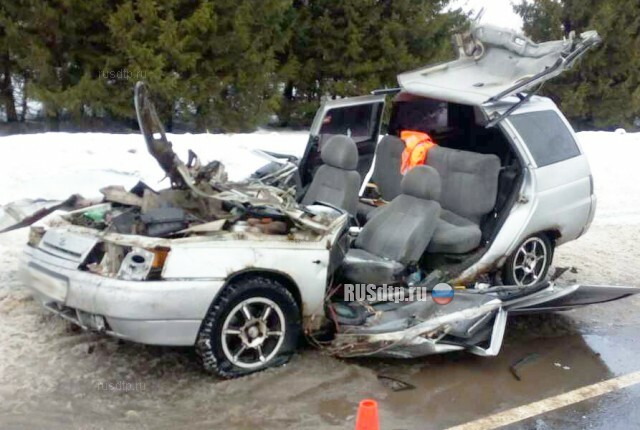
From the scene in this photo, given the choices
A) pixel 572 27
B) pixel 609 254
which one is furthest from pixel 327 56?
pixel 609 254

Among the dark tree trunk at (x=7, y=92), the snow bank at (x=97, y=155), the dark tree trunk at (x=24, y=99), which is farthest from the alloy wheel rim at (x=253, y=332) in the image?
the dark tree trunk at (x=7, y=92)

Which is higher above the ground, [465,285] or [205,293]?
[205,293]

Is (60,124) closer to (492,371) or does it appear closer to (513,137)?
(513,137)

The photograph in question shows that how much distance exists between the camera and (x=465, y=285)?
630cm

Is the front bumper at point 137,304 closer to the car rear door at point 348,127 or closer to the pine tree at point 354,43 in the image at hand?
the car rear door at point 348,127

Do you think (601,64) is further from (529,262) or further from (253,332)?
(253,332)

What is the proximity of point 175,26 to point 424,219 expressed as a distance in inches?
373

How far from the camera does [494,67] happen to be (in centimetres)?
695

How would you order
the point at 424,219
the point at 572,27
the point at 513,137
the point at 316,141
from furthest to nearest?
the point at 572,27, the point at 316,141, the point at 513,137, the point at 424,219

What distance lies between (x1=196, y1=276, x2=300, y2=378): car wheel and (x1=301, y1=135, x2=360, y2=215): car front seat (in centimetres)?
176

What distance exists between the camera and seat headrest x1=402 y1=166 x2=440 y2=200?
6023 mm
